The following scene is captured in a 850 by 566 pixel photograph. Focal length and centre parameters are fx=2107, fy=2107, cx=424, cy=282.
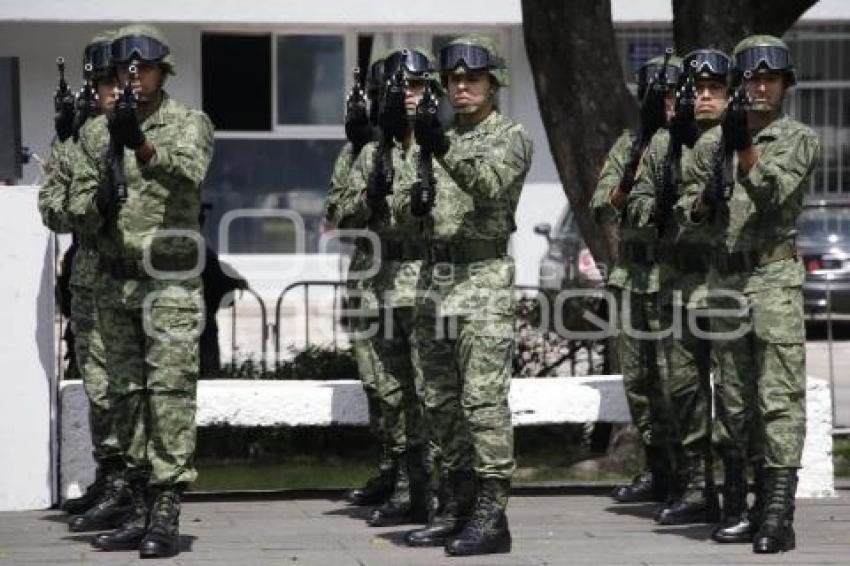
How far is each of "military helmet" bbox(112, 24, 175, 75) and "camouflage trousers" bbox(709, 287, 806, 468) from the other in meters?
2.71

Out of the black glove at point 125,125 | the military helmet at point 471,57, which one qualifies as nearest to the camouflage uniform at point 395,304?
the military helmet at point 471,57

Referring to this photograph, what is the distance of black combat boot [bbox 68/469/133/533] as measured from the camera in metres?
10.0

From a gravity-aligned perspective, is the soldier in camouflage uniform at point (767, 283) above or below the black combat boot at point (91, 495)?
above

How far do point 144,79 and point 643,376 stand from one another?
318cm

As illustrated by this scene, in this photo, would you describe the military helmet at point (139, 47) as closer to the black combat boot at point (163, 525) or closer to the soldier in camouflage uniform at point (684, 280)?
the black combat boot at point (163, 525)

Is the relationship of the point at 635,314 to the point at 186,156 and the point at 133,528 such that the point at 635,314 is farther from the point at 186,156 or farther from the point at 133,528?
the point at 133,528

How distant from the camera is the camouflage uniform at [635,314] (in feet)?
35.4

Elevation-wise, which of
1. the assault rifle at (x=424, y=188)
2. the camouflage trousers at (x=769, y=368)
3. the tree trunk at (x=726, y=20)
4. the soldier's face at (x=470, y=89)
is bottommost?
the camouflage trousers at (x=769, y=368)

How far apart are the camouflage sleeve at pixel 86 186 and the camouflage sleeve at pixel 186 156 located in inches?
11.6

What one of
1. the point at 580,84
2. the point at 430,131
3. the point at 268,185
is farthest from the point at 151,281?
the point at 268,185

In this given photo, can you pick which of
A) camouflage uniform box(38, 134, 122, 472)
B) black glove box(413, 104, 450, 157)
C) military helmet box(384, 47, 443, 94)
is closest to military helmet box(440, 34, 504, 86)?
black glove box(413, 104, 450, 157)

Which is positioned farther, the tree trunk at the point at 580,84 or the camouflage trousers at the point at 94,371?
the tree trunk at the point at 580,84

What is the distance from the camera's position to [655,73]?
34.2 ft

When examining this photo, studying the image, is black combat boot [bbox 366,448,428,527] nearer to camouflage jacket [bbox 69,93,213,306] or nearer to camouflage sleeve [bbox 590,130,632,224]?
camouflage jacket [bbox 69,93,213,306]
